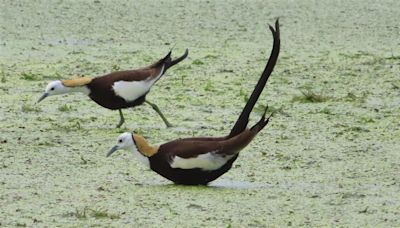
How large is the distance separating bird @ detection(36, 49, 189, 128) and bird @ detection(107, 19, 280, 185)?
73.1 inches

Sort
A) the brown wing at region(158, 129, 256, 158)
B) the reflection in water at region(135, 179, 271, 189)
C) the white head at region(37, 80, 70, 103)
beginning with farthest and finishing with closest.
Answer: the white head at region(37, 80, 70, 103) < the reflection in water at region(135, 179, 271, 189) < the brown wing at region(158, 129, 256, 158)

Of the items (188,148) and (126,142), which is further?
(126,142)

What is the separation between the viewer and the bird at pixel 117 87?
9773 mm

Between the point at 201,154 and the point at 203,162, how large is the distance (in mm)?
48

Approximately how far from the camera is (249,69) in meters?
12.6

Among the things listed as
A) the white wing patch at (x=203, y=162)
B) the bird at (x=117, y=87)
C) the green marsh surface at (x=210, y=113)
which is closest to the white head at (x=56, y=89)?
the bird at (x=117, y=87)

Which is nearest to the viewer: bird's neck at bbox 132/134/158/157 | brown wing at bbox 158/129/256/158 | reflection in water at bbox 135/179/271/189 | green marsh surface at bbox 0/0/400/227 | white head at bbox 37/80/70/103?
green marsh surface at bbox 0/0/400/227

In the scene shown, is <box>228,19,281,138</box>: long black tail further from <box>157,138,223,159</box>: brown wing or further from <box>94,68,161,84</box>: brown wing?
<box>94,68,161,84</box>: brown wing

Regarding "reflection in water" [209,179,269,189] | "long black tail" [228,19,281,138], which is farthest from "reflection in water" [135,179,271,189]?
"long black tail" [228,19,281,138]

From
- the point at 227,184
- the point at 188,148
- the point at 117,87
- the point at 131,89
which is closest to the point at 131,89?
the point at 131,89

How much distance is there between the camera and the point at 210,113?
10602mm

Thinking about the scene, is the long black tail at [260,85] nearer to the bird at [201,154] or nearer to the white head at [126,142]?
the bird at [201,154]

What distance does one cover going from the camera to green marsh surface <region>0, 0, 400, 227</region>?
24.3 feet

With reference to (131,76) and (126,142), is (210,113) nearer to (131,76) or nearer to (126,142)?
(131,76)
